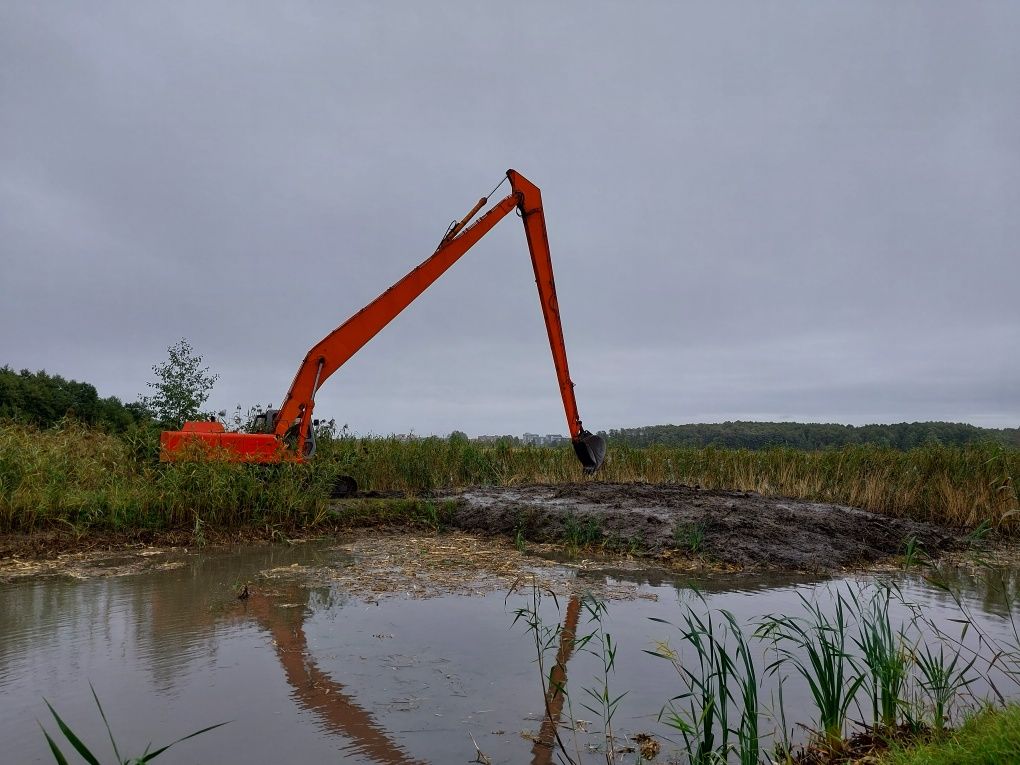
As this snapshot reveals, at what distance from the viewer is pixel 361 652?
4773mm

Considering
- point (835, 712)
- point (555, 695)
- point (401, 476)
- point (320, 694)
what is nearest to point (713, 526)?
point (835, 712)

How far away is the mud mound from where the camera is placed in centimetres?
855

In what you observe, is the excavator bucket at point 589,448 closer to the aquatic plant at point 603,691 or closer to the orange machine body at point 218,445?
the orange machine body at point 218,445

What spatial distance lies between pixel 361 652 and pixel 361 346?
7.40 metres

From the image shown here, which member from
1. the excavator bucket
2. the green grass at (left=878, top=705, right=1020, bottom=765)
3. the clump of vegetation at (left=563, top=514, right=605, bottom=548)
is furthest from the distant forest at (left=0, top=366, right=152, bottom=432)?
the green grass at (left=878, top=705, right=1020, bottom=765)

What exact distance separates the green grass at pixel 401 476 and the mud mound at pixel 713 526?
570 mm

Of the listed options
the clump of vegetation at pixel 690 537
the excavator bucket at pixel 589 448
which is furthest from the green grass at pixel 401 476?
the excavator bucket at pixel 589 448

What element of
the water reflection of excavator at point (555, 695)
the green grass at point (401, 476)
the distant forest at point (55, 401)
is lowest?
the water reflection of excavator at point (555, 695)

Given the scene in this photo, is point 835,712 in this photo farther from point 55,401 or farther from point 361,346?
point 55,401

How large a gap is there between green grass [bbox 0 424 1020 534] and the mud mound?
1.87 ft

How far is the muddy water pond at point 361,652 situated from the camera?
3512mm

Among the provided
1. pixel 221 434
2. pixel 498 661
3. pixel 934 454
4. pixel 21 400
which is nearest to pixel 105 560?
pixel 221 434

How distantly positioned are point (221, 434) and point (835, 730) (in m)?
9.31

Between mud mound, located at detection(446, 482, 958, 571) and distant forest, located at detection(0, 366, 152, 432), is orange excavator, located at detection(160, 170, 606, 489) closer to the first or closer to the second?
mud mound, located at detection(446, 482, 958, 571)
